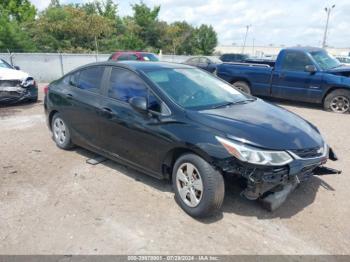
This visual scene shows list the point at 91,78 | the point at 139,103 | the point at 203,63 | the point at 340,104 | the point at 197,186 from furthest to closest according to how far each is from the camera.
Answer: the point at 203,63, the point at 340,104, the point at 91,78, the point at 139,103, the point at 197,186

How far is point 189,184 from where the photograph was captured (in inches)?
143

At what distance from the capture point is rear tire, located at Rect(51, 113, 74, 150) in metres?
5.55

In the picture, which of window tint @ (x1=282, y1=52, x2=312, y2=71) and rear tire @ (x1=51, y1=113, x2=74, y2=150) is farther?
window tint @ (x1=282, y1=52, x2=312, y2=71)

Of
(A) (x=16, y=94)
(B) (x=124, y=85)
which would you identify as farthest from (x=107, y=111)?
(A) (x=16, y=94)

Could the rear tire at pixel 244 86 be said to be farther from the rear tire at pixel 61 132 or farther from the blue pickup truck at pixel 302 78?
the rear tire at pixel 61 132

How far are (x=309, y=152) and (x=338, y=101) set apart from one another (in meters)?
7.01

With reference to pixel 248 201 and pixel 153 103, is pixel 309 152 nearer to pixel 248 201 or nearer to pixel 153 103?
pixel 248 201

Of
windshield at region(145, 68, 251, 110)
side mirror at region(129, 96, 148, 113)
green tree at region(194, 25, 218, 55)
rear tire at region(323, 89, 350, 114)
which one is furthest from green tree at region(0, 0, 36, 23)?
side mirror at region(129, 96, 148, 113)

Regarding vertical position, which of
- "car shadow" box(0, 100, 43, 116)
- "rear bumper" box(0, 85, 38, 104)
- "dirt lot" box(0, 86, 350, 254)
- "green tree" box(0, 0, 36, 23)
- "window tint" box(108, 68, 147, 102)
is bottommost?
"car shadow" box(0, 100, 43, 116)

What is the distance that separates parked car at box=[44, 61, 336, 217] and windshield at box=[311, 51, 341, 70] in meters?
6.31

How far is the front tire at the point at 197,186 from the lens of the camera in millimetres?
3379

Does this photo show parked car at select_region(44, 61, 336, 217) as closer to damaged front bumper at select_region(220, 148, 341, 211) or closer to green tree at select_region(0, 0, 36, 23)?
damaged front bumper at select_region(220, 148, 341, 211)

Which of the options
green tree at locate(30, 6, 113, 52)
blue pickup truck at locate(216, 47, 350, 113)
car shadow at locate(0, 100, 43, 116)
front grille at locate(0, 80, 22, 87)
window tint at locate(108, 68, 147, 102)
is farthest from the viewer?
green tree at locate(30, 6, 113, 52)

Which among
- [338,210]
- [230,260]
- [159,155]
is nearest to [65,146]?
[159,155]
